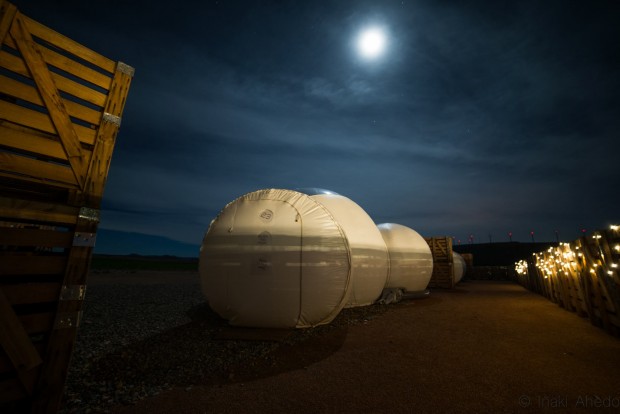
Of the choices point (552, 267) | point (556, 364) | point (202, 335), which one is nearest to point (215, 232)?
point (202, 335)

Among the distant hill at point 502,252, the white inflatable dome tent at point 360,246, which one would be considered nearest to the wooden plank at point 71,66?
the white inflatable dome tent at point 360,246

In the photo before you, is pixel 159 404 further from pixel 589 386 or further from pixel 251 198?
pixel 589 386

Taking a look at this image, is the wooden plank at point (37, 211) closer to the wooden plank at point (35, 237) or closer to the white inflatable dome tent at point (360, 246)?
the wooden plank at point (35, 237)

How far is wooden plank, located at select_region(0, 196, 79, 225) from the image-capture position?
8.63ft

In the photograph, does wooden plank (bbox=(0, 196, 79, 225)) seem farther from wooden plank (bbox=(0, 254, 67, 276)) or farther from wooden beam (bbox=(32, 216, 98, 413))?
wooden plank (bbox=(0, 254, 67, 276))

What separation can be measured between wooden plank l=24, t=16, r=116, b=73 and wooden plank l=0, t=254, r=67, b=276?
241 cm

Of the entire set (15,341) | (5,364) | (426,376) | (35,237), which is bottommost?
(426,376)

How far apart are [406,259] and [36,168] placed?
13.0 metres

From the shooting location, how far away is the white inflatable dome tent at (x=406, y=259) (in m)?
12.6

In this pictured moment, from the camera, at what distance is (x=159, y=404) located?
3420 millimetres

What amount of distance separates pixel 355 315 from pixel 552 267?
9.20m

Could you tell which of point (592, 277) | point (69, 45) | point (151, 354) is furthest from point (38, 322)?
point (592, 277)

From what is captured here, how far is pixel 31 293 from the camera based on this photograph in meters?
2.76

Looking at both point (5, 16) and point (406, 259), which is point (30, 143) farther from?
point (406, 259)
